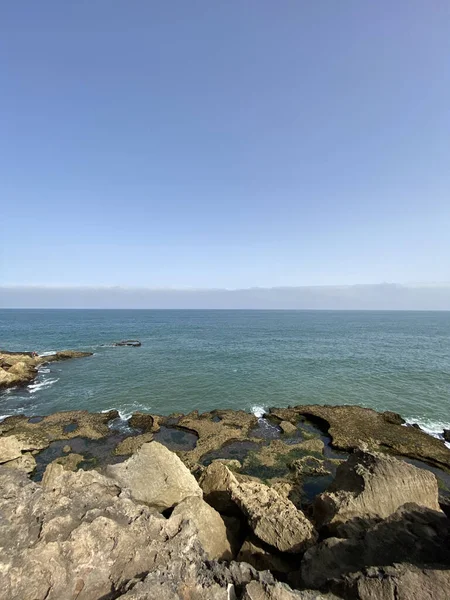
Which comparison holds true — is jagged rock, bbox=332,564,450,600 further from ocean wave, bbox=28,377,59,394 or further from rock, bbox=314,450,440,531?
ocean wave, bbox=28,377,59,394

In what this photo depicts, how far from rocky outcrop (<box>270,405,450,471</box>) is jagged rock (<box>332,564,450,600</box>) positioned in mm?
13707

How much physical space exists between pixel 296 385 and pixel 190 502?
1115 inches

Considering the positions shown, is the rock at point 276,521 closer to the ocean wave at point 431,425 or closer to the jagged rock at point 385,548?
the jagged rock at point 385,548

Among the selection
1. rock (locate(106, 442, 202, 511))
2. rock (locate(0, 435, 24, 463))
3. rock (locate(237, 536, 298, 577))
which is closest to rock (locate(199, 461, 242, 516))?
rock (locate(106, 442, 202, 511))

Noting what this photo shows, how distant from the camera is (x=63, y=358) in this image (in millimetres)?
53812

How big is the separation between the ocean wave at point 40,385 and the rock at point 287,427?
3137 cm

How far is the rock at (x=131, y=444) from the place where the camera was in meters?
21.8

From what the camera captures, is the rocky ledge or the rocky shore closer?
Answer: the rocky shore

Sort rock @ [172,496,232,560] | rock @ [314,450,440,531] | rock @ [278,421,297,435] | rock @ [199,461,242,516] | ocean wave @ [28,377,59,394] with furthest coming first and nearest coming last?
1. ocean wave @ [28,377,59,394]
2. rock @ [278,421,297,435]
3. rock @ [199,461,242,516]
4. rock @ [314,450,440,531]
5. rock @ [172,496,232,560]

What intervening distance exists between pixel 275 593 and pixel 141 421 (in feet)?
74.0

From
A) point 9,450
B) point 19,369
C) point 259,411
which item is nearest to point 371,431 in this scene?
point 259,411

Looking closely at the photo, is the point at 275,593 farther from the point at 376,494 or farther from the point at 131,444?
the point at 131,444

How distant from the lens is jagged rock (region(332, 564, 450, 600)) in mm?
6477

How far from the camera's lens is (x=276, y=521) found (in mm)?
11281
